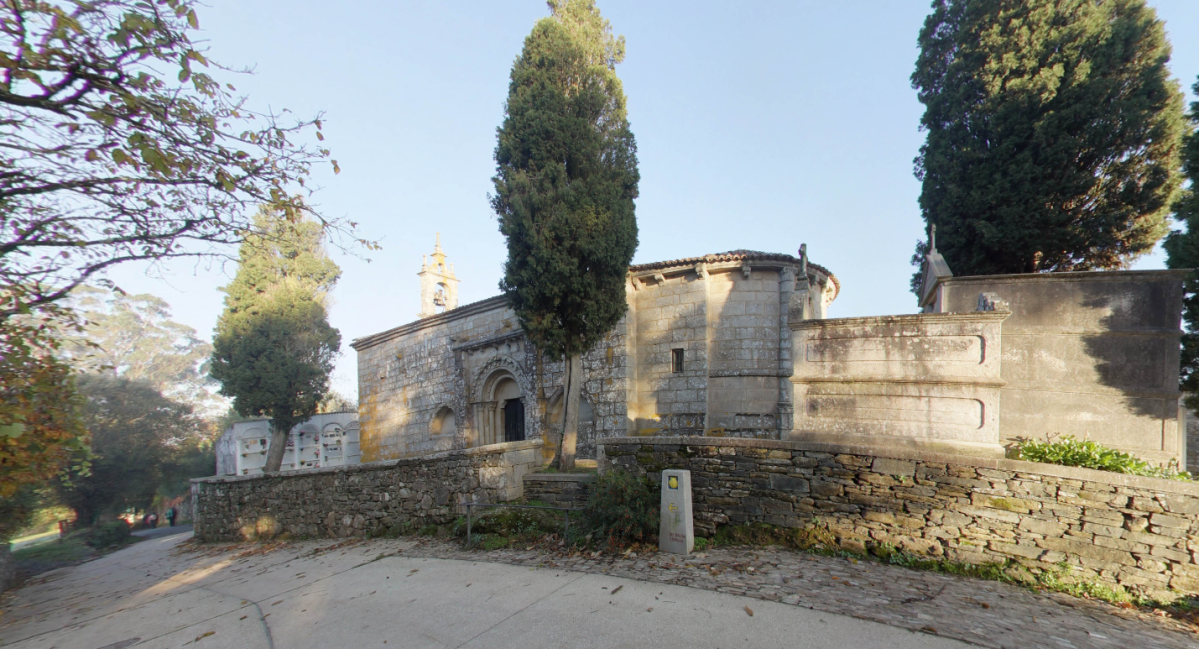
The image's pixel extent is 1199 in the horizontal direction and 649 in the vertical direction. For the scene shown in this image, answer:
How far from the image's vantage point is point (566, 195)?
31.9 ft

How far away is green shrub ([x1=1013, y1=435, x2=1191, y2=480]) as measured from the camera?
5246mm

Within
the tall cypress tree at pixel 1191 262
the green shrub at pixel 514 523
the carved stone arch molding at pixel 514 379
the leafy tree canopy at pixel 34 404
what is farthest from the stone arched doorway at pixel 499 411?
the tall cypress tree at pixel 1191 262

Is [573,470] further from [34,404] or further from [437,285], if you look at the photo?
[437,285]

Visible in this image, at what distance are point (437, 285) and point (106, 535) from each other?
50.0 feet

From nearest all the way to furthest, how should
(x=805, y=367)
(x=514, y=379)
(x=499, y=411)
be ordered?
(x=805, y=367) < (x=514, y=379) < (x=499, y=411)

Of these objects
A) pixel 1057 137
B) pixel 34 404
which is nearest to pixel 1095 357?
pixel 1057 137

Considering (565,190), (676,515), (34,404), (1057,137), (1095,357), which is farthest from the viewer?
(1057,137)

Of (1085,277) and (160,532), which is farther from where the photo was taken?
(160,532)

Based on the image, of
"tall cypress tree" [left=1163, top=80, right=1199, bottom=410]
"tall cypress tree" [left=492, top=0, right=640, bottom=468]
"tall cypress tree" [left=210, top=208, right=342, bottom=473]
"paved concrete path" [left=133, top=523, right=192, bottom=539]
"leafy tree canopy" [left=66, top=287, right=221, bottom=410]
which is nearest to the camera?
"tall cypress tree" [left=1163, top=80, right=1199, bottom=410]

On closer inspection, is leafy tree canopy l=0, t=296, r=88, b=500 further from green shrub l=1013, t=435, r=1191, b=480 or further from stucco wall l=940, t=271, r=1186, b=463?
stucco wall l=940, t=271, r=1186, b=463

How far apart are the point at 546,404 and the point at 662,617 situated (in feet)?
32.2

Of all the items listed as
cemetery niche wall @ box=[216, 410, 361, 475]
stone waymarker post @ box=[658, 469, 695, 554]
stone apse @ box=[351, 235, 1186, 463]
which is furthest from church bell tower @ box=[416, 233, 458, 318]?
stone waymarker post @ box=[658, 469, 695, 554]

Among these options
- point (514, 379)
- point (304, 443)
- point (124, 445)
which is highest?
point (514, 379)

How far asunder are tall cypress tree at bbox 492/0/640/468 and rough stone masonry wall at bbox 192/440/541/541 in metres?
1.99
